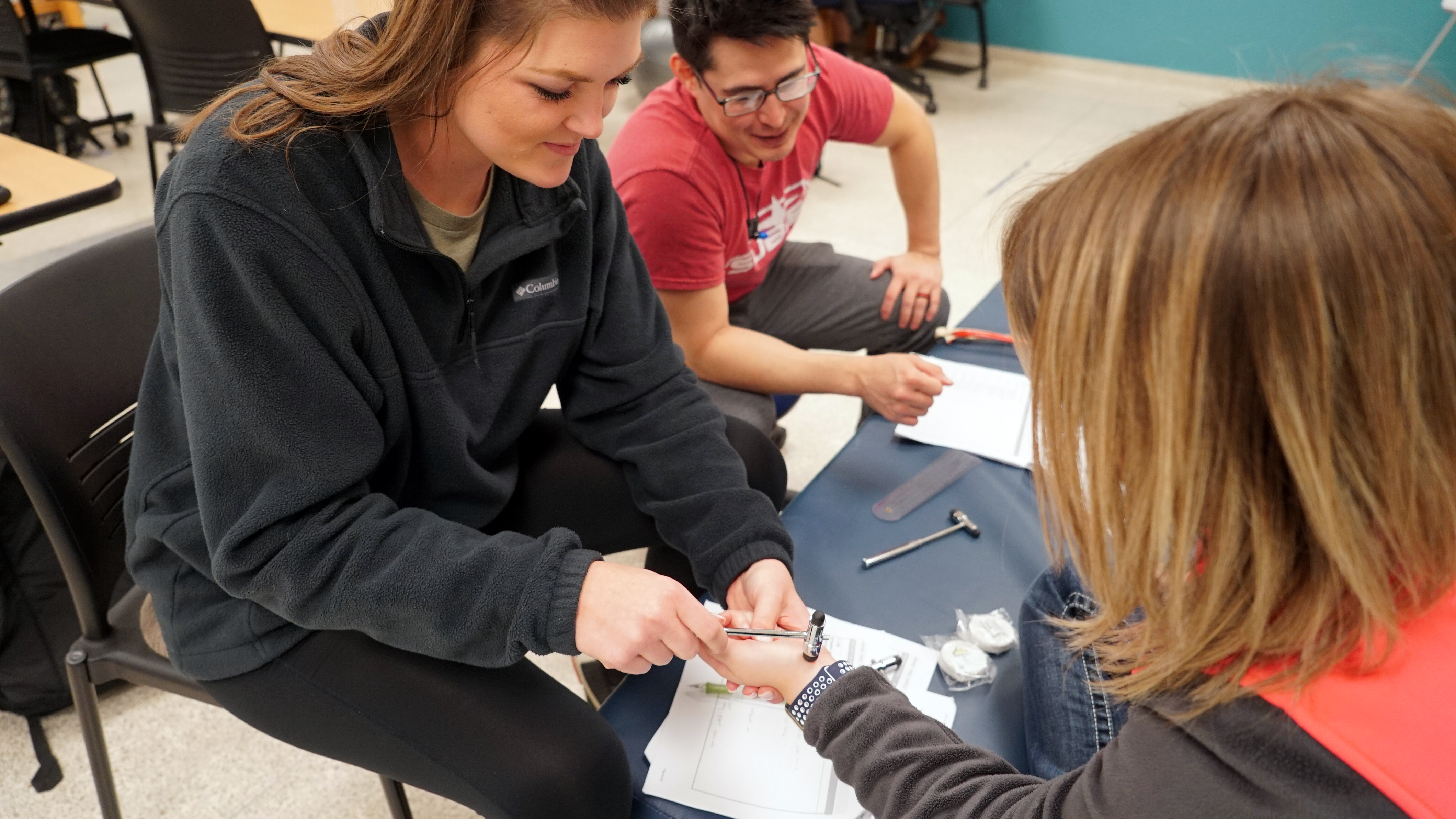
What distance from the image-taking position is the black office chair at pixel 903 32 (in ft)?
14.2

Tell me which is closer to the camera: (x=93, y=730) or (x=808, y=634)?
(x=808, y=634)

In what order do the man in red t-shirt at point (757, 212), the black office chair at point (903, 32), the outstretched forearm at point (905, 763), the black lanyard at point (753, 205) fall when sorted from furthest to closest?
the black office chair at point (903, 32) → the black lanyard at point (753, 205) → the man in red t-shirt at point (757, 212) → the outstretched forearm at point (905, 763)

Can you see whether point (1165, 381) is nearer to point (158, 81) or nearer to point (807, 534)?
point (807, 534)

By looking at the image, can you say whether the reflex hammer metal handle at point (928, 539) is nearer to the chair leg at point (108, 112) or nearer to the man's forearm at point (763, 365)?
the man's forearm at point (763, 365)

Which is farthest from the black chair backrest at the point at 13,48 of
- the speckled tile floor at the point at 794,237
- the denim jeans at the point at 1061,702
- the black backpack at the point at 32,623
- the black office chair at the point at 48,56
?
the denim jeans at the point at 1061,702

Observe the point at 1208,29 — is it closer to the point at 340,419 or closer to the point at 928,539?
the point at 928,539

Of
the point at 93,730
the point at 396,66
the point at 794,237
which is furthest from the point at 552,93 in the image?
the point at 794,237

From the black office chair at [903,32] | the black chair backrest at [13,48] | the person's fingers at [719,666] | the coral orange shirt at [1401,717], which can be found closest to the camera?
the coral orange shirt at [1401,717]

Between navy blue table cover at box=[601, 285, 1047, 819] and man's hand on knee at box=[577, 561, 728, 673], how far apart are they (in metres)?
0.15

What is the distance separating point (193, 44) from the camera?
279cm

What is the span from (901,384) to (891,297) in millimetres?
575

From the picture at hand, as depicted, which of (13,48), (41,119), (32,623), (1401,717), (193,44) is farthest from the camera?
(41,119)

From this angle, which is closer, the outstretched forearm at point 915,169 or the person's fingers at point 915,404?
the person's fingers at point 915,404

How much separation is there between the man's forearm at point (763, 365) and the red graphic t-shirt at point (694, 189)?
0.37 ft
